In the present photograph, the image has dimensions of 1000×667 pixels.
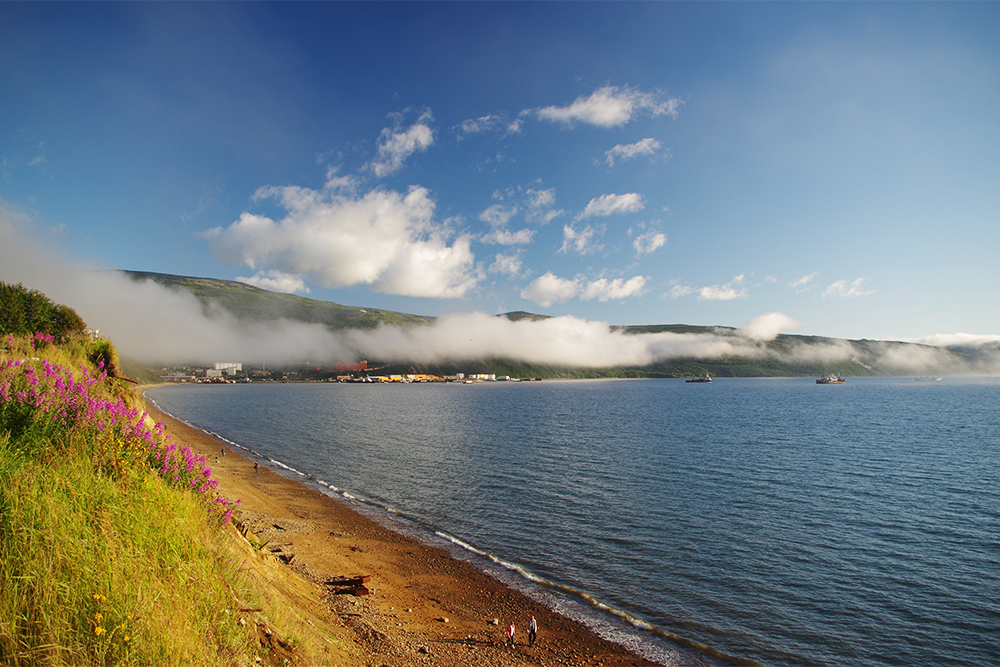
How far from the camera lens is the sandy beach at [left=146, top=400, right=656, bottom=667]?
13523 mm

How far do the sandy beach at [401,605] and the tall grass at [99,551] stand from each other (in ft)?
10.3

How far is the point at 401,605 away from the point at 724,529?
61.8ft

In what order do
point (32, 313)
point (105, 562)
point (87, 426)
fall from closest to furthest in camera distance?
point (105, 562)
point (87, 426)
point (32, 313)

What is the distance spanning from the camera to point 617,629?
1664cm

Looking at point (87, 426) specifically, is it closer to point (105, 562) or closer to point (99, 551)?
point (99, 551)

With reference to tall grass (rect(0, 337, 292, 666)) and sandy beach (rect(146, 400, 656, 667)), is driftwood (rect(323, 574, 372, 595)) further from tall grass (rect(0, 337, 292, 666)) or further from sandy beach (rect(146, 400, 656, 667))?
tall grass (rect(0, 337, 292, 666))

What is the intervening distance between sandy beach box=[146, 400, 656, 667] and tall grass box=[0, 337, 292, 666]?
315cm

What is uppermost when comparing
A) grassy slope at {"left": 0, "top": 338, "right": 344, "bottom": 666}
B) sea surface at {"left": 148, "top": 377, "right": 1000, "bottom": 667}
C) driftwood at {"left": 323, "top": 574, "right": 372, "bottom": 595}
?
grassy slope at {"left": 0, "top": 338, "right": 344, "bottom": 666}

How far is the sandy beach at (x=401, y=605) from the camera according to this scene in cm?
1352

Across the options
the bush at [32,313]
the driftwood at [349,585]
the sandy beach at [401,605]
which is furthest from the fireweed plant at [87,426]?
the bush at [32,313]

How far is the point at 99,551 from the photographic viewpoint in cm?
623

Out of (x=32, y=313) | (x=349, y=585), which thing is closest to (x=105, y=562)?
(x=349, y=585)

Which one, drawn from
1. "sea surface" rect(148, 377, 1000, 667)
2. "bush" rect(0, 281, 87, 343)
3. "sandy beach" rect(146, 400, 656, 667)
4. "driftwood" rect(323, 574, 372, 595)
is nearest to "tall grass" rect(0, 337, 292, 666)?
"sandy beach" rect(146, 400, 656, 667)

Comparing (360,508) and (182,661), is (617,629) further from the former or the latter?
(360,508)
